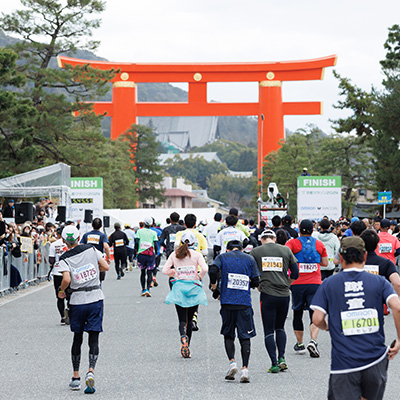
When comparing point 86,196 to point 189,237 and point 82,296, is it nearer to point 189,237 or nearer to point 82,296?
point 189,237

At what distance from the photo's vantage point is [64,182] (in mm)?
28594

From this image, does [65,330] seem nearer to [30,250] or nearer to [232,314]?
[232,314]

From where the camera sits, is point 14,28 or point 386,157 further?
point 14,28

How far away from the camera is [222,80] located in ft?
178

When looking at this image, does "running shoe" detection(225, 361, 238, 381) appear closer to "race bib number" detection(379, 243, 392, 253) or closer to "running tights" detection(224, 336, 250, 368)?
"running tights" detection(224, 336, 250, 368)

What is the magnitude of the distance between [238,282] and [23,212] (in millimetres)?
11001

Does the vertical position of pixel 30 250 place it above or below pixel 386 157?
below

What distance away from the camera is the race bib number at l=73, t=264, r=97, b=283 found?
761 cm

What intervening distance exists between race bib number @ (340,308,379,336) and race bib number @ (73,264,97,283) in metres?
3.36

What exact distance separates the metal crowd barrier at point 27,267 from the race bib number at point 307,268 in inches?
343

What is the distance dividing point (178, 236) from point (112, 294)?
7.26 meters

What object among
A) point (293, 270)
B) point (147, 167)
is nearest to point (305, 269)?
point (293, 270)

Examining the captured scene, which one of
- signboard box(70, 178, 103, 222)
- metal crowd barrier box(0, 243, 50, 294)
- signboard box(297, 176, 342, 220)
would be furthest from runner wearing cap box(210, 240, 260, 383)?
signboard box(70, 178, 103, 222)

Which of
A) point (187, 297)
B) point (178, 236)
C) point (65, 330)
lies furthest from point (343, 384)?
point (65, 330)
